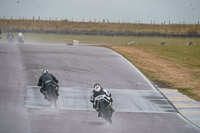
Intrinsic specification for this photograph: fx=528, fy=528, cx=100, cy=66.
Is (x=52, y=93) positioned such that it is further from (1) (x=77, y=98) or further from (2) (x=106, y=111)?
(2) (x=106, y=111)

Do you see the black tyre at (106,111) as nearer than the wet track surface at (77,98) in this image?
No

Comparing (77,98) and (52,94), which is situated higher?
(52,94)

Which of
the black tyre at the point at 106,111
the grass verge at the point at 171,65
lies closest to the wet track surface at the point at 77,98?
the black tyre at the point at 106,111

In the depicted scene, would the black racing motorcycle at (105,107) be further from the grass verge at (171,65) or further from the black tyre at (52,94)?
the grass verge at (171,65)

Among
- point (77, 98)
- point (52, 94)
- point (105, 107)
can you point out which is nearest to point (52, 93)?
point (52, 94)

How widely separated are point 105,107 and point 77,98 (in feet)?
15.3

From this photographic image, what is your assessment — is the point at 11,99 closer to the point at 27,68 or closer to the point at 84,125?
→ the point at 84,125

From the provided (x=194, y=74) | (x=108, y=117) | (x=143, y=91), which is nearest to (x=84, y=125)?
(x=108, y=117)

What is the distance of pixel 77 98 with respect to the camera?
→ 24.0m

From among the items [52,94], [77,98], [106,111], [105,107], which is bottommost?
[77,98]

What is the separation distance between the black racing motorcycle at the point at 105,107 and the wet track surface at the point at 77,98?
28 cm

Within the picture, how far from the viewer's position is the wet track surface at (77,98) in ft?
61.6

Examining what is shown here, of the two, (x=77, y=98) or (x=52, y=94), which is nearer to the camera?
(x=52, y=94)

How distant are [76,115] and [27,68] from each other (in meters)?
11.4
